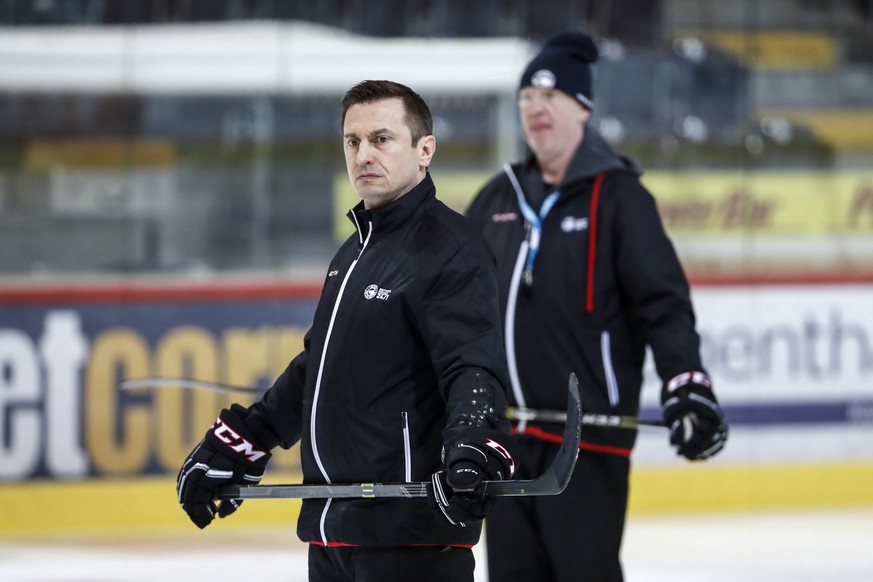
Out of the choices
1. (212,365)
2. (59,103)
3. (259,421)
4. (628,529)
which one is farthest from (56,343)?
(259,421)

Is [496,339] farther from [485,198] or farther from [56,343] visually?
[56,343]

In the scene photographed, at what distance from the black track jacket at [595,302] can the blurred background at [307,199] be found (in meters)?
3.63

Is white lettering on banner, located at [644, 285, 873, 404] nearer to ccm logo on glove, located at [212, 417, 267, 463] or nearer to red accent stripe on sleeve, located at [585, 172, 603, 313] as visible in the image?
red accent stripe on sleeve, located at [585, 172, 603, 313]

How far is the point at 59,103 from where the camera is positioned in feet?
23.0

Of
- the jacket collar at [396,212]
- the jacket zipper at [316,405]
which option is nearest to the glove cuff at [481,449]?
the jacket zipper at [316,405]

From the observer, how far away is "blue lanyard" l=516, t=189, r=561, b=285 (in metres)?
3.31

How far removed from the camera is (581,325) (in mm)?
3264

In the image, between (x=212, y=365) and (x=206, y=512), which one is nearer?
(x=206, y=512)

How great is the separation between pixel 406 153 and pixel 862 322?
209 inches

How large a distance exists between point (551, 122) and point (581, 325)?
478 millimetres

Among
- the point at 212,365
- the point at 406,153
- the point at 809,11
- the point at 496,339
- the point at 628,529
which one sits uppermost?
the point at 809,11

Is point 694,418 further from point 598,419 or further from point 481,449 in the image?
point 481,449

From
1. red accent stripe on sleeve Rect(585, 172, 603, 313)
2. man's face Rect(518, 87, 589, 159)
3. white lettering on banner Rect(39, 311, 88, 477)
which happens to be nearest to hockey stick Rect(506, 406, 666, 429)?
red accent stripe on sleeve Rect(585, 172, 603, 313)

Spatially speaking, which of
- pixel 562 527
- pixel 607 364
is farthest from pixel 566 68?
pixel 562 527
